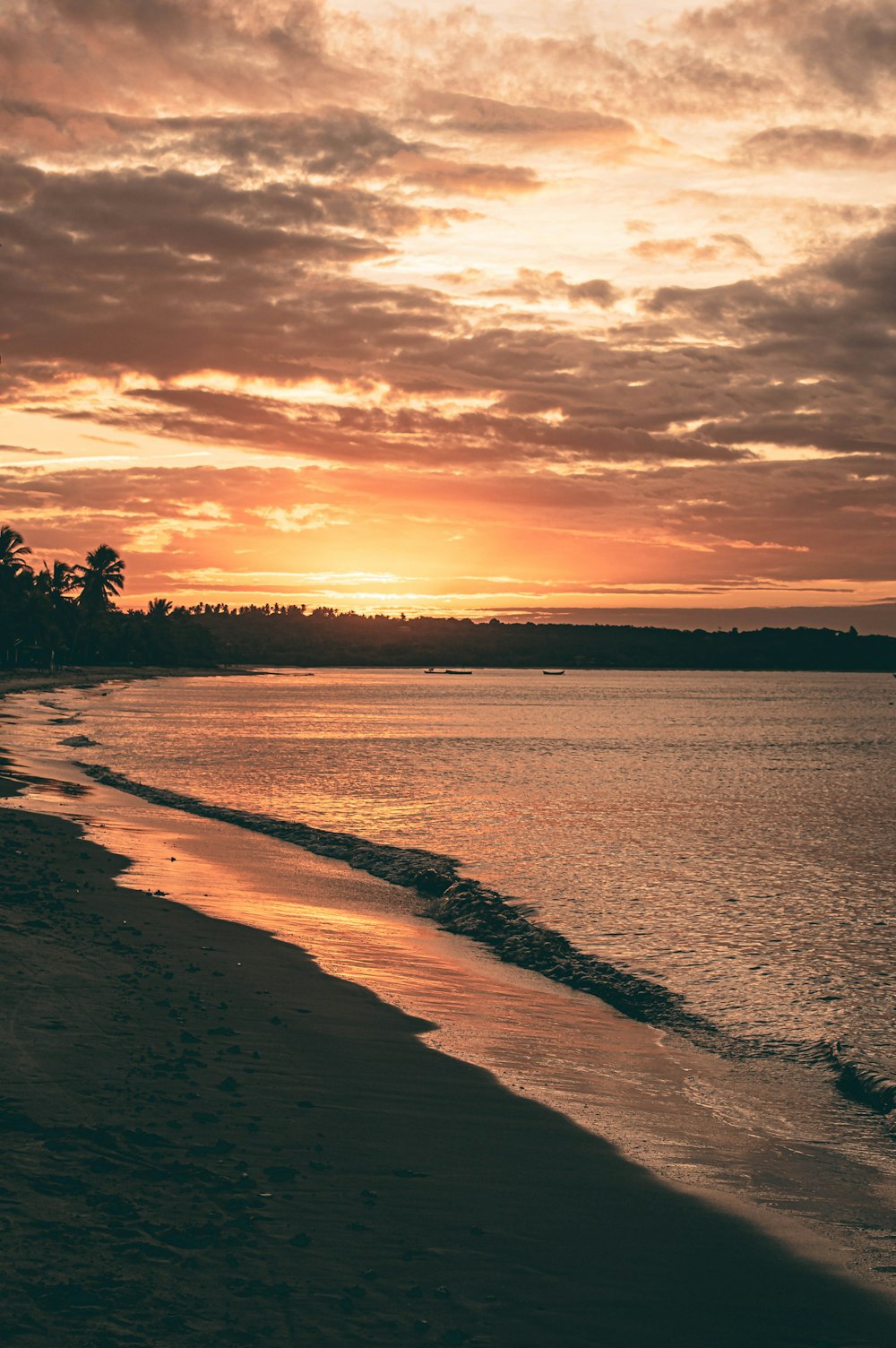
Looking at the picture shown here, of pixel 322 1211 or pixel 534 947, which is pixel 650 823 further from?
pixel 322 1211

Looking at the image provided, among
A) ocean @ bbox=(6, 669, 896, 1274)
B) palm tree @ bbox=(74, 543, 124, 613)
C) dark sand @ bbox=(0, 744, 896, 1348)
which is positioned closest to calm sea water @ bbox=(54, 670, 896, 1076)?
ocean @ bbox=(6, 669, 896, 1274)

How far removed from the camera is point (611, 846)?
91.3 ft

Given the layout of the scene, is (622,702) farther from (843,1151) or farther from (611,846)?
(843,1151)

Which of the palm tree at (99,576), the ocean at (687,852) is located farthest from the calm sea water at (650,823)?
the palm tree at (99,576)

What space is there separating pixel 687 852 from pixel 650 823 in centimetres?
585

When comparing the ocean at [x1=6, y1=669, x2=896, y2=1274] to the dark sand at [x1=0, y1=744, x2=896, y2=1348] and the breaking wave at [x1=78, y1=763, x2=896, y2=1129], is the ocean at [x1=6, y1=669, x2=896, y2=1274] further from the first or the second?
the dark sand at [x1=0, y1=744, x2=896, y2=1348]

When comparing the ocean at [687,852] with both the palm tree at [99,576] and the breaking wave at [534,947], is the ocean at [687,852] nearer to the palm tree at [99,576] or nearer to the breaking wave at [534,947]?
the breaking wave at [534,947]

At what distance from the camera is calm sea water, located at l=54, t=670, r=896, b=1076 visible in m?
15.0

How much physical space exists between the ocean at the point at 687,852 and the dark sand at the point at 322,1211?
1047mm

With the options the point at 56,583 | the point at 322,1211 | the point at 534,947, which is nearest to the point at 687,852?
the point at 534,947

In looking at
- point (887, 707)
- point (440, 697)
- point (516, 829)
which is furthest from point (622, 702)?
point (516, 829)

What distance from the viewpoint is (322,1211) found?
20.5ft

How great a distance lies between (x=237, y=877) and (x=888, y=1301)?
49.6 feet

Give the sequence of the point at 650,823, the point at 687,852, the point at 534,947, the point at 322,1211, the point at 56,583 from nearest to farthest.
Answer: the point at 322,1211 → the point at 534,947 → the point at 687,852 → the point at 650,823 → the point at 56,583
